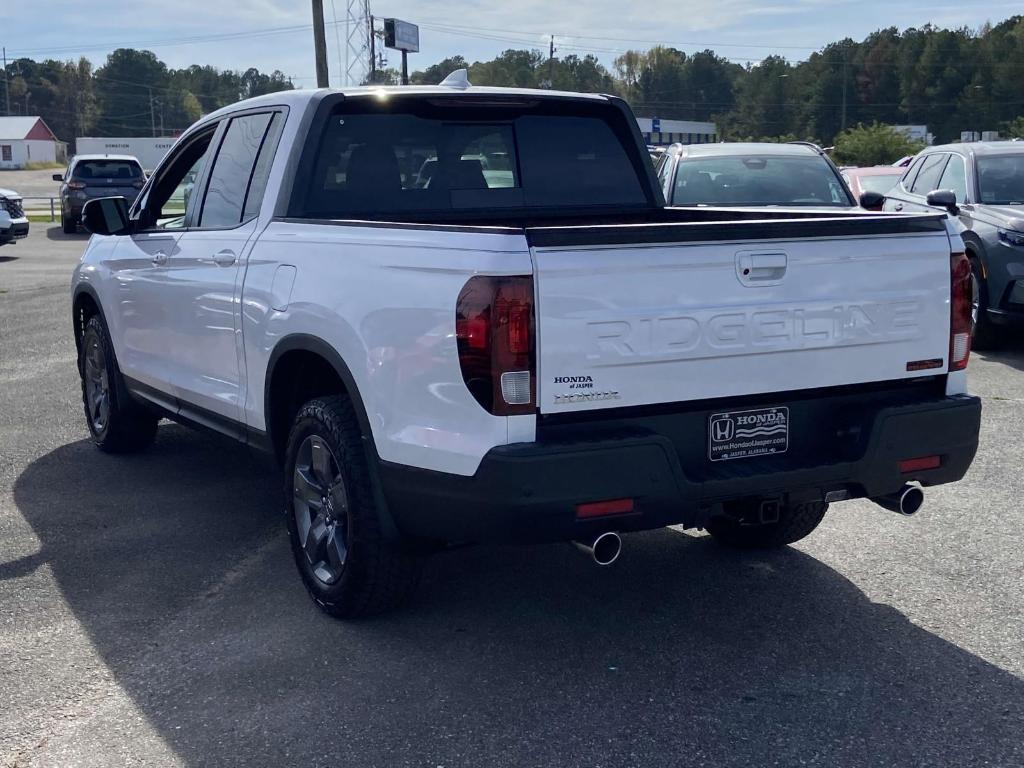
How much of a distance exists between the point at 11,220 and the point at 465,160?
19.3m

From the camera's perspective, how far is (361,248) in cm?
433

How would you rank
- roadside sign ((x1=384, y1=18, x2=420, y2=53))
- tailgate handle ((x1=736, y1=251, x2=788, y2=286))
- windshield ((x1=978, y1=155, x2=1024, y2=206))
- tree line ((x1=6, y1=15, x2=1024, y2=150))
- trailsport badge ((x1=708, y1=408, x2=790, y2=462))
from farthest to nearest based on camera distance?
tree line ((x1=6, y1=15, x2=1024, y2=150)), roadside sign ((x1=384, y1=18, x2=420, y2=53)), windshield ((x1=978, y1=155, x2=1024, y2=206)), trailsport badge ((x1=708, y1=408, x2=790, y2=462)), tailgate handle ((x1=736, y1=251, x2=788, y2=286))

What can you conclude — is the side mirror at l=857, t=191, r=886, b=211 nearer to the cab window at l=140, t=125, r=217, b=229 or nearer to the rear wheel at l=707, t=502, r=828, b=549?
the rear wheel at l=707, t=502, r=828, b=549

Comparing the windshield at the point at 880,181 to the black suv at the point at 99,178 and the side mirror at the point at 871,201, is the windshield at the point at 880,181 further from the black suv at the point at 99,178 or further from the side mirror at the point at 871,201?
the black suv at the point at 99,178

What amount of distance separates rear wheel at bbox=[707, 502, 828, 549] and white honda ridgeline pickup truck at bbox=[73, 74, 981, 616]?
0.01 metres

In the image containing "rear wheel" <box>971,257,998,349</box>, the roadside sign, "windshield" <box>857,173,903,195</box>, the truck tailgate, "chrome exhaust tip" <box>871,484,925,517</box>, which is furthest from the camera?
the roadside sign

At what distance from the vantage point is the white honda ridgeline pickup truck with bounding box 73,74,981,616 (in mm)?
3783

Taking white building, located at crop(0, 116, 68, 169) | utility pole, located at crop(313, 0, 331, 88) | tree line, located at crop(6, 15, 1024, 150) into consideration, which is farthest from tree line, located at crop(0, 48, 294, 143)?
utility pole, located at crop(313, 0, 331, 88)

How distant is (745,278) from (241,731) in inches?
85.9

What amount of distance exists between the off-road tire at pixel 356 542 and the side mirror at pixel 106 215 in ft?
8.39

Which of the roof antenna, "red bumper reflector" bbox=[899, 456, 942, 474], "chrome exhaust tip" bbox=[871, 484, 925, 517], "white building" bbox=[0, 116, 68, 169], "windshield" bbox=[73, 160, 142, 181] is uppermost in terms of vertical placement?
the roof antenna

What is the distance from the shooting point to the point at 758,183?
11.2 metres

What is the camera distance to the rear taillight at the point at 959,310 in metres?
4.47

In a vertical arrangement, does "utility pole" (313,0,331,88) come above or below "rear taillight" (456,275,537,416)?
above
